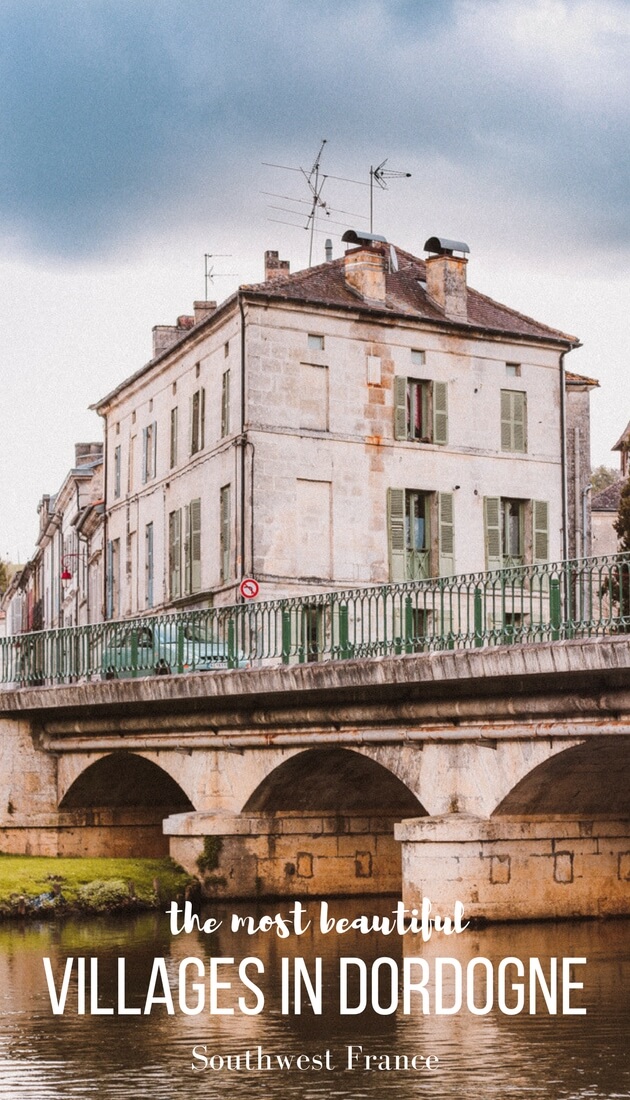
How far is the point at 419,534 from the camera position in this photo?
43.2m

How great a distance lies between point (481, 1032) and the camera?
17.5 m

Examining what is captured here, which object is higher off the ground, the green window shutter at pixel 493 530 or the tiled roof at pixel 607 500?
the tiled roof at pixel 607 500

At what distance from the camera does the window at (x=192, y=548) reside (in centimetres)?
4334

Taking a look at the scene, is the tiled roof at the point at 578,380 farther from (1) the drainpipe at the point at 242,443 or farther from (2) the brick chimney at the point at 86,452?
(2) the brick chimney at the point at 86,452

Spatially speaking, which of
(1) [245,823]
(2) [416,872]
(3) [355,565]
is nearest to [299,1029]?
(2) [416,872]

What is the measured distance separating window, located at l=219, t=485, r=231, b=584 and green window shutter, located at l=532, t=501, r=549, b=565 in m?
7.60

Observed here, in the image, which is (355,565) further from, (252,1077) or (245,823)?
(252,1077)

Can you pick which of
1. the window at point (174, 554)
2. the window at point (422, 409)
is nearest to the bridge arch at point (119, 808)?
the window at point (174, 554)

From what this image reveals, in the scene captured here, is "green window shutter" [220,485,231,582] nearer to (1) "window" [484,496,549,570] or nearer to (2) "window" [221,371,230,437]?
(2) "window" [221,371,230,437]

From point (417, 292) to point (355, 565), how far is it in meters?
7.27

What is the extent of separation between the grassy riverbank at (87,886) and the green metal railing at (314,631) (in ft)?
10.7

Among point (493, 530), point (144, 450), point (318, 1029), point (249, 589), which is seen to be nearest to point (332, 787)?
point (249, 589)

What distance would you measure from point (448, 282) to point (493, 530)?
5.87 m

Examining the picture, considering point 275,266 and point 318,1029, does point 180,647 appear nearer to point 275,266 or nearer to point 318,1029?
point 318,1029
